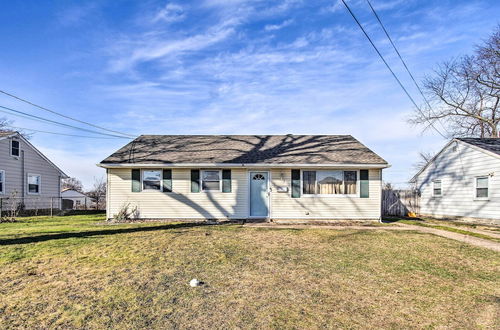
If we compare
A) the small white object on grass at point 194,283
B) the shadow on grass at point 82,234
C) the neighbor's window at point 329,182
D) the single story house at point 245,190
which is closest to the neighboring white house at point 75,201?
the single story house at point 245,190

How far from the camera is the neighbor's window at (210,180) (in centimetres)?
1415

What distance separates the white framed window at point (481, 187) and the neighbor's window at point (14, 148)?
1047 inches

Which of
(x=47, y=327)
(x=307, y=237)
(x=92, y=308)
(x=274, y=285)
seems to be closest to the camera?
(x=47, y=327)

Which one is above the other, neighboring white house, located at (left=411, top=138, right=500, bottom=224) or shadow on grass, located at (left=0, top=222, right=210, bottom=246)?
neighboring white house, located at (left=411, top=138, right=500, bottom=224)

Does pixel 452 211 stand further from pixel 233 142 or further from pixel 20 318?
pixel 20 318

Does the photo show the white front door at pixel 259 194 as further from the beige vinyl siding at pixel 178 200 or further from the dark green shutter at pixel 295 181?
the dark green shutter at pixel 295 181

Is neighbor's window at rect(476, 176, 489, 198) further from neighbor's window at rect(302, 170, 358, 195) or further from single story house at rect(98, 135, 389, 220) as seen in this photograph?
neighbor's window at rect(302, 170, 358, 195)

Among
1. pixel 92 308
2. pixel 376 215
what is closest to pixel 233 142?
pixel 376 215

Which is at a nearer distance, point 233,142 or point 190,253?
point 190,253

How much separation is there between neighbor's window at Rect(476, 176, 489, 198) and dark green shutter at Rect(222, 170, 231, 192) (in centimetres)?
1239

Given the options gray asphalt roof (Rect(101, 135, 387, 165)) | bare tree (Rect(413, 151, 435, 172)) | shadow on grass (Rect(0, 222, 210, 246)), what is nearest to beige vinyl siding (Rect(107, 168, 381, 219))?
gray asphalt roof (Rect(101, 135, 387, 165))

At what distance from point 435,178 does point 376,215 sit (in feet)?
23.8

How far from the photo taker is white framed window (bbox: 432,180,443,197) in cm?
1831

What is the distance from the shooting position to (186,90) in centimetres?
1738
